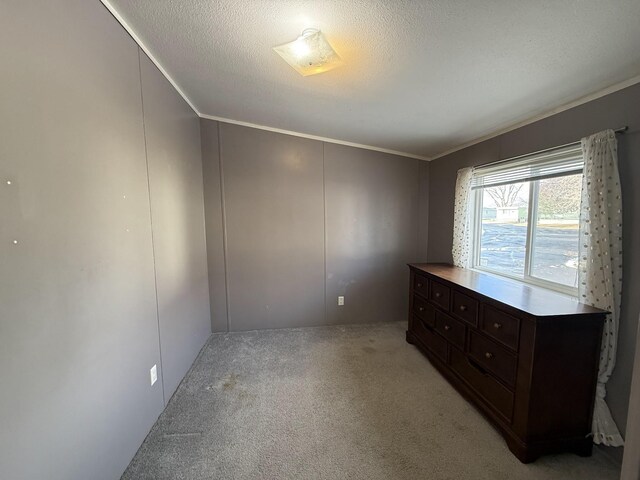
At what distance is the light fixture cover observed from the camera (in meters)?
1.35

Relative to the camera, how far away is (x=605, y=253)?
1475mm

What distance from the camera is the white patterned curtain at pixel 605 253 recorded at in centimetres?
147

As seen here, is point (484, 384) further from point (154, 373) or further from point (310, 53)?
point (310, 53)

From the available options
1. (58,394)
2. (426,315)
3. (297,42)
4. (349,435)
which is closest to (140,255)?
(58,394)

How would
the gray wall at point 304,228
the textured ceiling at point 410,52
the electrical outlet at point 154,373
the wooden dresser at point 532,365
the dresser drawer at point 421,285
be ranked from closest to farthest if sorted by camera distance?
the textured ceiling at point 410,52 < the wooden dresser at point 532,365 < the electrical outlet at point 154,373 < the dresser drawer at point 421,285 < the gray wall at point 304,228

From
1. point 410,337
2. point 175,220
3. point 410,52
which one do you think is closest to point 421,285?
point 410,337

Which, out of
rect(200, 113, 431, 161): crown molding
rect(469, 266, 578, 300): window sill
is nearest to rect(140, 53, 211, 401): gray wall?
rect(200, 113, 431, 161): crown molding

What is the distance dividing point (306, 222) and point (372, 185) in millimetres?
975

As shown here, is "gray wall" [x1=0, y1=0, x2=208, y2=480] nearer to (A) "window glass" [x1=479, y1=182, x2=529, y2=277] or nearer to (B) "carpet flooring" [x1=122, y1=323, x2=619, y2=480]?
(B) "carpet flooring" [x1=122, y1=323, x2=619, y2=480]

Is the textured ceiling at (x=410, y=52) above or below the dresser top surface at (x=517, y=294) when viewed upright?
above

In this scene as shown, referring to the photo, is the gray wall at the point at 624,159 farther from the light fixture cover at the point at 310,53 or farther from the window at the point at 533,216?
the light fixture cover at the point at 310,53

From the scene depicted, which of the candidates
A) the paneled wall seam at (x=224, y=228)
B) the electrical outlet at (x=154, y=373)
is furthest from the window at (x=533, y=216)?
the electrical outlet at (x=154, y=373)

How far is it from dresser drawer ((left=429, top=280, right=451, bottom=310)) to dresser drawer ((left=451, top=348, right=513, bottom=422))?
38cm

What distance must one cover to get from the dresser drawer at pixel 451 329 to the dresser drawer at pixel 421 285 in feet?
0.85
